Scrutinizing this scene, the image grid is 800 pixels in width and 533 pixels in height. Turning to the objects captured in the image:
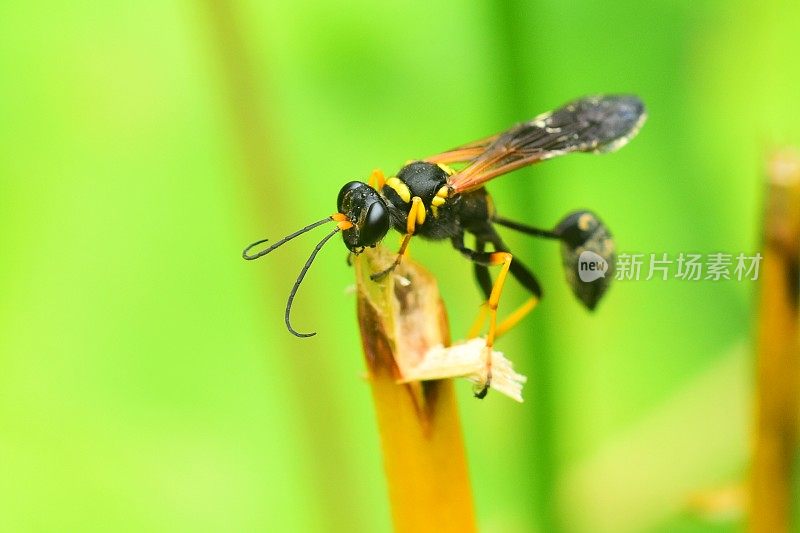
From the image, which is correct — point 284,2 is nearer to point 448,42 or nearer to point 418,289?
point 448,42

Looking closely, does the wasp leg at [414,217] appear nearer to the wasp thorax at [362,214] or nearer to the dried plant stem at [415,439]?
the wasp thorax at [362,214]

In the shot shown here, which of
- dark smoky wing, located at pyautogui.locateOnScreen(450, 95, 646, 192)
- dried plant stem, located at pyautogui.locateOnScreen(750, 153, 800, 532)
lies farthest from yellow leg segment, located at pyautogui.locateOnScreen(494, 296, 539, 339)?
dried plant stem, located at pyautogui.locateOnScreen(750, 153, 800, 532)

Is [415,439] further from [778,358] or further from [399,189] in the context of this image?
[399,189]

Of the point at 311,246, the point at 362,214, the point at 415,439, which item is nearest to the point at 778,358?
the point at 415,439

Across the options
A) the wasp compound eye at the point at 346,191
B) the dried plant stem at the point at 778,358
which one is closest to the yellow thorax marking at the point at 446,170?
the wasp compound eye at the point at 346,191

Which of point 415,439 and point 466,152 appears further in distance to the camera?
point 466,152

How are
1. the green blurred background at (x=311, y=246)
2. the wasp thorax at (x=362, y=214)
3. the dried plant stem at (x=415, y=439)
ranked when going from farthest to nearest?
the green blurred background at (x=311, y=246)
the wasp thorax at (x=362, y=214)
the dried plant stem at (x=415, y=439)

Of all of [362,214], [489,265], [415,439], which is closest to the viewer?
[415,439]

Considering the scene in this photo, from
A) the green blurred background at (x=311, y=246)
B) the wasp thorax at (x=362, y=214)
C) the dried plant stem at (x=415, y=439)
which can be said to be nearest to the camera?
the dried plant stem at (x=415, y=439)
